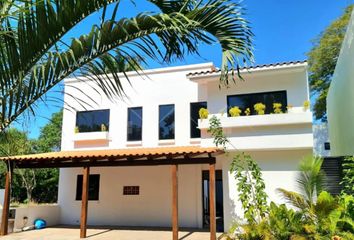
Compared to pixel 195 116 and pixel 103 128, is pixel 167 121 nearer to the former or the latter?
pixel 195 116

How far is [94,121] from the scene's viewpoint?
1945 cm

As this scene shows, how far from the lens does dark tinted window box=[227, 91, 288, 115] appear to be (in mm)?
15438

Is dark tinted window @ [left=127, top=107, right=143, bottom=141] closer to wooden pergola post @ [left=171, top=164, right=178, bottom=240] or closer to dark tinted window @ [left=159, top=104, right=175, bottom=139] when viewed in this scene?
dark tinted window @ [left=159, top=104, right=175, bottom=139]

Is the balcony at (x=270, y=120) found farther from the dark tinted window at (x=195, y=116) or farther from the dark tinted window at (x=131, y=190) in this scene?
the dark tinted window at (x=131, y=190)

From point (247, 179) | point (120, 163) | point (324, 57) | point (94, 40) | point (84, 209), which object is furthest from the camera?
point (324, 57)

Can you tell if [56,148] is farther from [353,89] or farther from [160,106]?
[353,89]

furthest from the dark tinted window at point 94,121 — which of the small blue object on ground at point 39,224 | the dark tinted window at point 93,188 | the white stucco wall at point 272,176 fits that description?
the white stucco wall at point 272,176

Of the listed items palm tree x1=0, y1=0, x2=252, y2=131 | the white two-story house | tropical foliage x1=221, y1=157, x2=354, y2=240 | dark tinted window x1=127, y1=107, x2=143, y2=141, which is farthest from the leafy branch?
palm tree x1=0, y1=0, x2=252, y2=131

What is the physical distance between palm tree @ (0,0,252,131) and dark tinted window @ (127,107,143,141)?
14592 mm

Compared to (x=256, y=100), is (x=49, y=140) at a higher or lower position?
higher

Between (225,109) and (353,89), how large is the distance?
664 cm

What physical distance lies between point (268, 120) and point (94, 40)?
465 inches

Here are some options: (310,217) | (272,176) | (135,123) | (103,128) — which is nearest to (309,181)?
(310,217)

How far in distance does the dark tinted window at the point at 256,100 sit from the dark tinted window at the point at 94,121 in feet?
22.5
